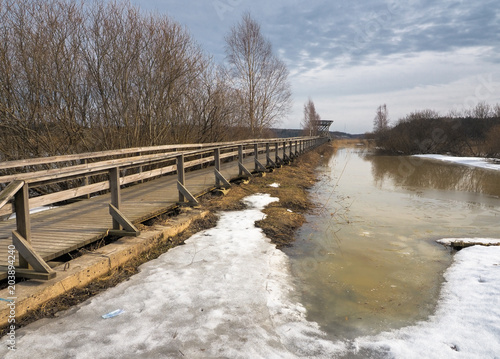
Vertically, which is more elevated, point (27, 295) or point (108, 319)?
point (27, 295)

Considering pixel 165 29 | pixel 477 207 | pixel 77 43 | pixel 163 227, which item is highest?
pixel 165 29

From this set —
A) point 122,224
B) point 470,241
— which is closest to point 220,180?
point 122,224

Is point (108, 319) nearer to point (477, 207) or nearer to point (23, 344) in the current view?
point (23, 344)

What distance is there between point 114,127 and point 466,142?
39.6 m

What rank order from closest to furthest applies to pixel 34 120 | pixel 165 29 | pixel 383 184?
pixel 34 120
pixel 165 29
pixel 383 184

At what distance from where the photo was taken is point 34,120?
8.21 m

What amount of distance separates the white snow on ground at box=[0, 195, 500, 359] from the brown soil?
0.15 meters

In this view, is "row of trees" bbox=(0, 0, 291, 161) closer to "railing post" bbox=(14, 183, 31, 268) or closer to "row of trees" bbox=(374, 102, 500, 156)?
"railing post" bbox=(14, 183, 31, 268)

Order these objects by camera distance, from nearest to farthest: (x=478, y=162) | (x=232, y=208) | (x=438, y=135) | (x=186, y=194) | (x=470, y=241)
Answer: (x=470, y=241), (x=186, y=194), (x=232, y=208), (x=478, y=162), (x=438, y=135)

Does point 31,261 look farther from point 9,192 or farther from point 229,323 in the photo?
point 229,323

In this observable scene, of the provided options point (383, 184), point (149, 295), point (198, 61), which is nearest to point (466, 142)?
point (383, 184)

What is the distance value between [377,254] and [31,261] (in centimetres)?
488

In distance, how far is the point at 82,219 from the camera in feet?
17.5

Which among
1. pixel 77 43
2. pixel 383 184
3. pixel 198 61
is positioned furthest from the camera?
pixel 383 184
